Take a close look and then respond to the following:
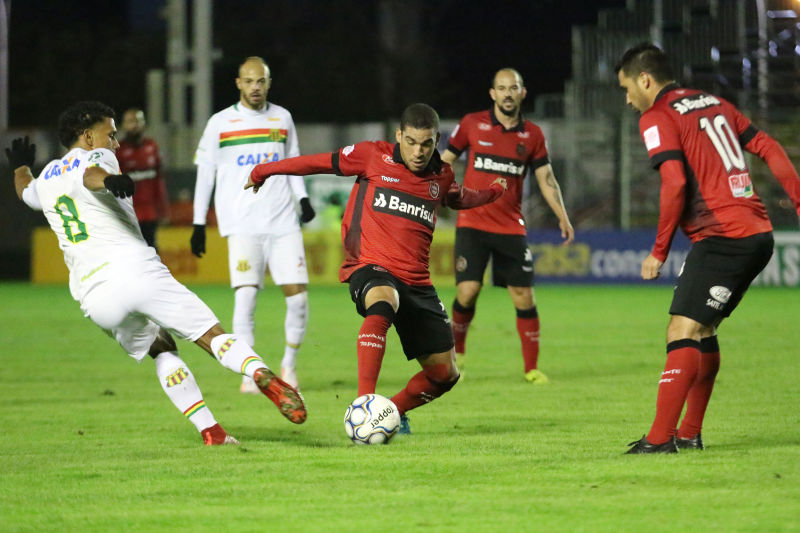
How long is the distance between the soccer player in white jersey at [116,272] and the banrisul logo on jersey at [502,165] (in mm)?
4198

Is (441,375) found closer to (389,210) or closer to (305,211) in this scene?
(389,210)

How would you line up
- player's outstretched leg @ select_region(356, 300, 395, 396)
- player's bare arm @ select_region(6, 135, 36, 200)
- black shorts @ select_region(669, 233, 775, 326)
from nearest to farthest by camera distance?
1. black shorts @ select_region(669, 233, 775, 326)
2. player's outstretched leg @ select_region(356, 300, 395, 396)
3. player's bare arm @ select_region(6, 135, 36, 200)

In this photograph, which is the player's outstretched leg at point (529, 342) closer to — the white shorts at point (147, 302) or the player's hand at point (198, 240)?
the player's hand at point (198, 240)

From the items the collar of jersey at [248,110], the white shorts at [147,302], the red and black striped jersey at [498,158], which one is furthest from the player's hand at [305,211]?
the white shorts at [147,302]

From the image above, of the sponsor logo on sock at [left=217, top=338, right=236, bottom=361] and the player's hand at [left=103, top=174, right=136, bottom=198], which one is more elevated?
the player's hand at [left=103, top=174, right=136, bottom=198]

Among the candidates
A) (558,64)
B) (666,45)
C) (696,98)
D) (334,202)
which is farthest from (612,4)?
(696,98)

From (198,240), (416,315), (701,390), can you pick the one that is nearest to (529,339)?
(198,240)

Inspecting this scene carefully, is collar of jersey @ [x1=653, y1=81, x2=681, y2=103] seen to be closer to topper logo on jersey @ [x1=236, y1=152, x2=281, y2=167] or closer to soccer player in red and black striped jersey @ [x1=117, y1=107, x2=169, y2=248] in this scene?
topper logo on jersey @ [x1=236, y1=152, x2=281, y2=167]

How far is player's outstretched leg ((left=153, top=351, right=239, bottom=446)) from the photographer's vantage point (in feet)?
23.1

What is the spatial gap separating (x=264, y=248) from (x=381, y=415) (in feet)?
11.3

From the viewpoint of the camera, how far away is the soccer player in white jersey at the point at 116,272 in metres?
6.87

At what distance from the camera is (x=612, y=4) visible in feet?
143

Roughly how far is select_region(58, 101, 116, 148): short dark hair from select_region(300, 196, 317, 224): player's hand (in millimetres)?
2634

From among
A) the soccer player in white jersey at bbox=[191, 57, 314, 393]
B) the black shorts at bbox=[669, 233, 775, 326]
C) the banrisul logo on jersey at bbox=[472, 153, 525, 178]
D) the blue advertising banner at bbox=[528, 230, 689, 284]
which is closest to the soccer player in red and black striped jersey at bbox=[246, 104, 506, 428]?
the black shorts at bbox=[669, 233, 775, 326]
